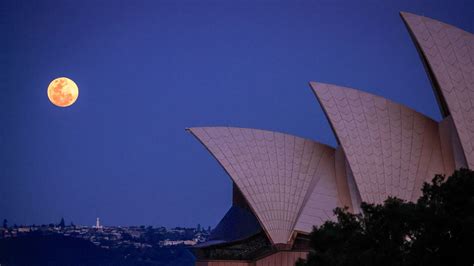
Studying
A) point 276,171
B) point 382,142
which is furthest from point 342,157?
point 382,142

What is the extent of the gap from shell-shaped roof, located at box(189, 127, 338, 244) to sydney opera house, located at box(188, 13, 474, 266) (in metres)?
0.05

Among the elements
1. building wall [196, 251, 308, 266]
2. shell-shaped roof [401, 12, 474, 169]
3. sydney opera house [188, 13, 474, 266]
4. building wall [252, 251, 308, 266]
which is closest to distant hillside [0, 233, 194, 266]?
sydney opera house [188, 13, 474, 266]

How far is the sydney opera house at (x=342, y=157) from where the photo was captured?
1540 inches

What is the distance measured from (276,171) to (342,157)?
128 inches

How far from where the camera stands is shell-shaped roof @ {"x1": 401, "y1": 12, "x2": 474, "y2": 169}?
38.4m

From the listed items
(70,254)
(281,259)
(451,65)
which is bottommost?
(281,259)

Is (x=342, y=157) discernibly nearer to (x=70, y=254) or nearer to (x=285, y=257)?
(x=285, y=257)

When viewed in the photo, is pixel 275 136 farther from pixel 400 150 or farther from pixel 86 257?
pixel 86 257

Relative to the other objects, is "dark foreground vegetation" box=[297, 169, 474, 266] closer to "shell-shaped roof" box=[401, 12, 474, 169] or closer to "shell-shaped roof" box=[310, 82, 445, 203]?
"shell-shaped roof" box=[401, 12, 474, 169]

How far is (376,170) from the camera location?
42.0 meters

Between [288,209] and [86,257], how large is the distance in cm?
12437

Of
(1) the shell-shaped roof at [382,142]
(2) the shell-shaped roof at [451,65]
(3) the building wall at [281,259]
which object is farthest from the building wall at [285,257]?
(2) the shell-shaped roof at [451,65]

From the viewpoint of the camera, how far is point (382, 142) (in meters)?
42.5

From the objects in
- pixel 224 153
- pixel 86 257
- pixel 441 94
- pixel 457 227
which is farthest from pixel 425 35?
pixel 86 257
